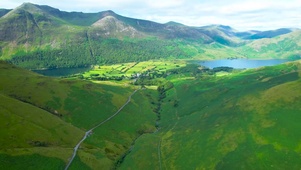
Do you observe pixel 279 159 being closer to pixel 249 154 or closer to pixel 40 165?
pixel 249 154

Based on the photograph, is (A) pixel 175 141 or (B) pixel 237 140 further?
(A) pixel 175 141

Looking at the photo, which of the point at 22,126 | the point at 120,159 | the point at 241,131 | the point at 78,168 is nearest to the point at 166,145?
the point at 120,159

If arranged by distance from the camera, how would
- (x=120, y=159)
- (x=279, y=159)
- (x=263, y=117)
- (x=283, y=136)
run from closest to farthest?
(x=279, y=159) < (x=283, y=136) < (x=120, y=159) < (x=263, y=117)

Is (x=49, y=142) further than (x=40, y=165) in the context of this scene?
Yes

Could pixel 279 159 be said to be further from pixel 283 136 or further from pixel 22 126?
pixel 22 126

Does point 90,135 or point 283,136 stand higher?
point 283,136

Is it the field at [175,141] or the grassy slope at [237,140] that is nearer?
the field at [175,141]

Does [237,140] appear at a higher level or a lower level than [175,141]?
higher

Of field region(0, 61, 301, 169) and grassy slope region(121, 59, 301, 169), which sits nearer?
field region(0, 61, 301, 169)

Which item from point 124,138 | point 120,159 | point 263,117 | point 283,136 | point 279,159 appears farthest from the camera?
point 124,138

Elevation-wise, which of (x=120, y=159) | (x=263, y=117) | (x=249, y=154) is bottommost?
(x=120, y=159)
